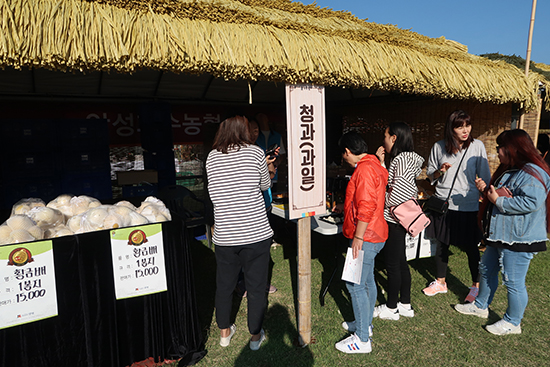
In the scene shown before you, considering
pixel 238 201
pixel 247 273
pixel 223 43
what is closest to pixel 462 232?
pixel 247 273

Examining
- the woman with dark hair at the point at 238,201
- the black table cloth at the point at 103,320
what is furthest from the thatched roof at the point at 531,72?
the black table cloth at the point at 103,320

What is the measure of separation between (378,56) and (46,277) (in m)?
2.99

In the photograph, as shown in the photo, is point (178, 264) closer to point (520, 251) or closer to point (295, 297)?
point (295, 297)

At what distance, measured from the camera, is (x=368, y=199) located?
2.23 m

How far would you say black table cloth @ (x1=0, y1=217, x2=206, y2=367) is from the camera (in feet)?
6.38

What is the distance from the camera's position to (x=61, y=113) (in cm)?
554

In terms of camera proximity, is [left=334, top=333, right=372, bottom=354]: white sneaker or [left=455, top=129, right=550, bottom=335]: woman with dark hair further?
[left=334, top=333, right=372, bottom=354]: white sneaker

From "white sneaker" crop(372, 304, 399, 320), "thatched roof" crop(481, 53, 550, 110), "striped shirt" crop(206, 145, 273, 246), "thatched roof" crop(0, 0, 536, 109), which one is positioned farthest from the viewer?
"thatched roof" crop(481, 53, 550, 110)

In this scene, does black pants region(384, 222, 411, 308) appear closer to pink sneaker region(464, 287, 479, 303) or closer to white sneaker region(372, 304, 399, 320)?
white sneaker region(372, 304, 399, 320)

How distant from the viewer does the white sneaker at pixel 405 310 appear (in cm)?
301

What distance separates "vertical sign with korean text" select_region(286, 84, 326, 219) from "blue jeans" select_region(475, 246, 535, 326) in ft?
5.27

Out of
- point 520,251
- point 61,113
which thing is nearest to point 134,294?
point 520,251

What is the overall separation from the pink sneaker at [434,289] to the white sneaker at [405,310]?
553 millimetres

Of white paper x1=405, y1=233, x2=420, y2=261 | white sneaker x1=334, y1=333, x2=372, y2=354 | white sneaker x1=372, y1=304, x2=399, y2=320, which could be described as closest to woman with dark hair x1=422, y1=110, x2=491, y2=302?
white paper x1=405, y1=233, x2=420, y2=261
